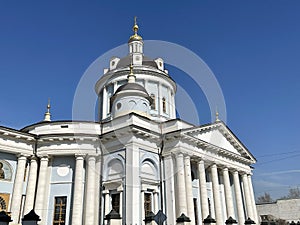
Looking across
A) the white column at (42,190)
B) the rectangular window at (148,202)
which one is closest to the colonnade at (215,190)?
the rectangular window at (148,202)

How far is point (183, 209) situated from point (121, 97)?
9.70 m

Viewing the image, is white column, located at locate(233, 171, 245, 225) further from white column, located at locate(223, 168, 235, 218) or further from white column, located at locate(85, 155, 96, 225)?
white column, located at locate(85, 155, 96, 225)

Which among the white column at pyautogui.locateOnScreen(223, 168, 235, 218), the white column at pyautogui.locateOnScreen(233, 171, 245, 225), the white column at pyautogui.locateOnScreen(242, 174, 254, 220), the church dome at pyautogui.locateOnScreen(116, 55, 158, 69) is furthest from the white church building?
the church dome at pyautogui.locateOnScreen(116, 55, 158, 69)

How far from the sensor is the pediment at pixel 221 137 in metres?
21.6

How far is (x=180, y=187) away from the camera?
1878 cm

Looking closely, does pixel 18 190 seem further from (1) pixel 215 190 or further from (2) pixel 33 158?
(1) pixel 215 190

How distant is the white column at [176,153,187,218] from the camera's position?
60.1ft

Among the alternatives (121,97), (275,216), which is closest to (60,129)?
(121,97)

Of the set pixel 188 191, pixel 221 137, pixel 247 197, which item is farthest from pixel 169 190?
pixel 247 197

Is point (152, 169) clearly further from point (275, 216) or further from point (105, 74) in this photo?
point (275, 216)

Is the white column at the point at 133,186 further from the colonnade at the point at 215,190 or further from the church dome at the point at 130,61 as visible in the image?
the church dome at the point at 130,61

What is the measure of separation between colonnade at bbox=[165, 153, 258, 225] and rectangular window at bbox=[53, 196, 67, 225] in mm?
6885

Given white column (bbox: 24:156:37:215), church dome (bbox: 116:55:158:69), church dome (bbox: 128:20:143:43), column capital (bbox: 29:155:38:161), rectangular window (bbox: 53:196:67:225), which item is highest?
church dome (bbox: 128:20:143:43)

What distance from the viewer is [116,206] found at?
1839 cm
